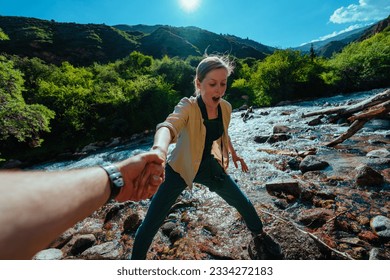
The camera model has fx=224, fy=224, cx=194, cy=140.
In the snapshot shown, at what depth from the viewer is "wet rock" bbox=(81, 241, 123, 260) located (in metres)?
3.53

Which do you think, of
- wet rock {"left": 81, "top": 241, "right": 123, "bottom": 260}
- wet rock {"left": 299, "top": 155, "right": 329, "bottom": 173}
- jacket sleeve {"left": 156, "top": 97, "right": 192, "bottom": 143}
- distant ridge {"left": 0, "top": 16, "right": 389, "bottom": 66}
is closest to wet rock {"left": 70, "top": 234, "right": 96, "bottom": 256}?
wet rock {"left": 81, "top": 241, "right": 123, "bottom": 260}

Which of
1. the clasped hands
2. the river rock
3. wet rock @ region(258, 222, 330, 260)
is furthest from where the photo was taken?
the river rock

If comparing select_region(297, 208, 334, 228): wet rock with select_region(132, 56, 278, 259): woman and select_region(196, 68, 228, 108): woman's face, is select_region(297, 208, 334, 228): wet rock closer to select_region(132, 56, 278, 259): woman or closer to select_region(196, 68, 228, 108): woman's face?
select_region(132, 56, 278, 259): woman

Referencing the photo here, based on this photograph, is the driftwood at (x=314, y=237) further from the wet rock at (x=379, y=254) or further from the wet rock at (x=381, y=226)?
the wet rock at (x=381, y=226)

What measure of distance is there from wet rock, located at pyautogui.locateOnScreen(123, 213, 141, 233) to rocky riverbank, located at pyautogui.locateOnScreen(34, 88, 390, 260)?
0.02m

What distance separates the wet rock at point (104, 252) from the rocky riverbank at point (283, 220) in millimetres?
16

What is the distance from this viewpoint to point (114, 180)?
1.34m

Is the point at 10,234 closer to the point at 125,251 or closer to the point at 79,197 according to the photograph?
the point at 79,197

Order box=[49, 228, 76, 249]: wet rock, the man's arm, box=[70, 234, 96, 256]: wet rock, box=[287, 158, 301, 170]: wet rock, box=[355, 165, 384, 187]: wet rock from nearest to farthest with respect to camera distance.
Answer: the man's arm → box=[70, 234, 96, 256]: wet rock → box=[49, 228, 76, 249]: wet rock → box=[355, 165, 384, 187]: wet rock → box=[287, 158, 301, 170]: wet rock

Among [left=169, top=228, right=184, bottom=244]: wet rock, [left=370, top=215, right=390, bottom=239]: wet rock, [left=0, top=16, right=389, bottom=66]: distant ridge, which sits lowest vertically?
[left=169, top=228, right=184, bottom=244]: wet rock

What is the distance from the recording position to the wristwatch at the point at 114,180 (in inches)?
52.2

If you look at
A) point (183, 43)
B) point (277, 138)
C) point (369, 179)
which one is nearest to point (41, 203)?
point (369, 179)

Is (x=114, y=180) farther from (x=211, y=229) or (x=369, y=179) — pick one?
(x=369, y=179)
